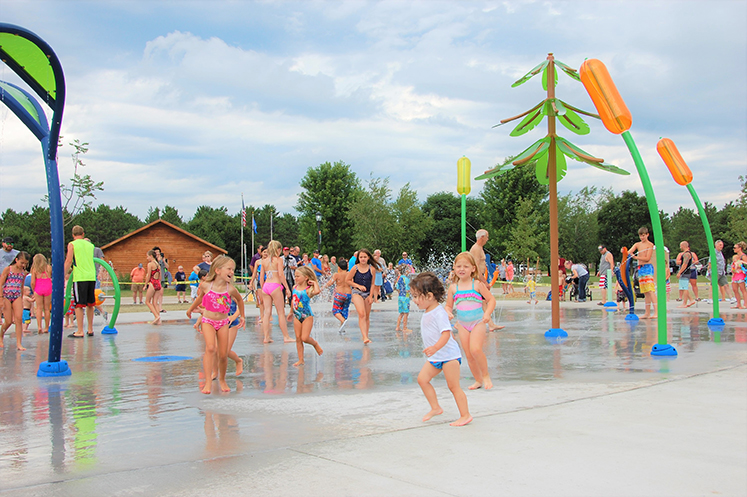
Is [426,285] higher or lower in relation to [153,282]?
lower

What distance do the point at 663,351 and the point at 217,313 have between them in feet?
20.2

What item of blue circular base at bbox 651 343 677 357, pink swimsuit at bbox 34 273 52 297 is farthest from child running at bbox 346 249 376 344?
pink swimsuit at bbox 34 273 52 297

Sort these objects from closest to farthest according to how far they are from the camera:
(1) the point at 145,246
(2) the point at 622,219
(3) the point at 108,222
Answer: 1. (1) the point at 145,246
2. (2) the point at 622,219
3. (3) the point at 108,222

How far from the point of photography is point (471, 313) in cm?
722

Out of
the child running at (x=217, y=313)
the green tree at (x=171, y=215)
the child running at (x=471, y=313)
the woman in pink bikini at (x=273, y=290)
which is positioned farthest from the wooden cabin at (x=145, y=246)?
the green tree at (x=171, y=215)

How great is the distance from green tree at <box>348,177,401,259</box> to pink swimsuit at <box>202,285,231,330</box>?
50198 mm

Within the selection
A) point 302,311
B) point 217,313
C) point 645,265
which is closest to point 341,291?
point 302,311

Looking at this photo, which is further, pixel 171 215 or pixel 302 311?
pixel 171 215

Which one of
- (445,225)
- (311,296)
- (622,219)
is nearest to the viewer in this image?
(311,296)

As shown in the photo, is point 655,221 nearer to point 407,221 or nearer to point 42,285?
point 42,285

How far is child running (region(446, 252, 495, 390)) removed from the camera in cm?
703

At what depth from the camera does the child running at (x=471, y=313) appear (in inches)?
277

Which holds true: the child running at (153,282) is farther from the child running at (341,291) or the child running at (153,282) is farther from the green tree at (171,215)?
the green tree at (171,215)

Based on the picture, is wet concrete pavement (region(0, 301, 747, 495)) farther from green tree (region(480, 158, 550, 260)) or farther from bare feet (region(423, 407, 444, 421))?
green tree (region(480, 158, 550, 260))
